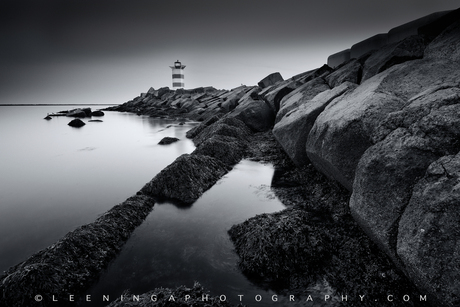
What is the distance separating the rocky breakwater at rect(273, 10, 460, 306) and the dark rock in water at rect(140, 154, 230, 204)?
2.48 m

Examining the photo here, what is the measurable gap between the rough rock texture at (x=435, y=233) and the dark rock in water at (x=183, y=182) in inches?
142

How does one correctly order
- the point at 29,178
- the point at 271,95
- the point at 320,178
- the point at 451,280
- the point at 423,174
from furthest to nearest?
the point at 271,95 < the point at 29,178 < the point at 320,178 < the point at 423,174 < the point at 451,280

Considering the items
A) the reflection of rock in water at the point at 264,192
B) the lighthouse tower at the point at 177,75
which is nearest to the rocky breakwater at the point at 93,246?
the reflection of rock in water at the point at 264,192

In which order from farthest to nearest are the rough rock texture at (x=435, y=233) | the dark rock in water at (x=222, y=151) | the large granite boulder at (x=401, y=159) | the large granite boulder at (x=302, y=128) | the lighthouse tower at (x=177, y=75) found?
the lighthouse tower at (x=177, y=75), the dark rock in water at (x=222, y=151), the large granite boulder at (x=302, y=128), the large granite boulder at (x=401, y=159), the rough rock texture at (x=435, y=233)

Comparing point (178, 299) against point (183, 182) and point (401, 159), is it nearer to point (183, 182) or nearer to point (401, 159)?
point (401, 159)

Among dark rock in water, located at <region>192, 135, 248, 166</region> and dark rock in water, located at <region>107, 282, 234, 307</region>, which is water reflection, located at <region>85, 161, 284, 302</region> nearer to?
dark rock in water, located at <region>107, 282, 234, 307</region>

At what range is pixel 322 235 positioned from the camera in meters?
2.98

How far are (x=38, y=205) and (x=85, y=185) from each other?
1.30 metres

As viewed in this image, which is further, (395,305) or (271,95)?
(271,95)

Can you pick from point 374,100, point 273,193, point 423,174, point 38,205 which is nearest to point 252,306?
point 423,174

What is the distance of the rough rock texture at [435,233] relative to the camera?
1.64 meters

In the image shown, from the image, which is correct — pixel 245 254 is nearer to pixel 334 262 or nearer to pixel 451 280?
pixel 334 262

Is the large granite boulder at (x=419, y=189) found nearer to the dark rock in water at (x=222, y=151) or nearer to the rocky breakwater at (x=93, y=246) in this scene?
the rocky breakwater at (x=93, y=246)

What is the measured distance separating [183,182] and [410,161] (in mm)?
3993
